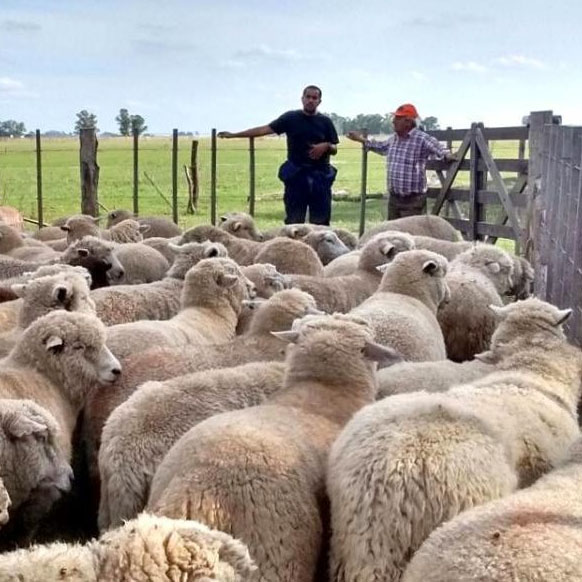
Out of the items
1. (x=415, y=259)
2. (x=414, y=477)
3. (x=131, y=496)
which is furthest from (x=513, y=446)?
(x=415, y=259)

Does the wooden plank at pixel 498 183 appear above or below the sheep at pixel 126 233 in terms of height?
above

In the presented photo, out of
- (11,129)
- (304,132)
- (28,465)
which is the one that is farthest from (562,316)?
(11,129)

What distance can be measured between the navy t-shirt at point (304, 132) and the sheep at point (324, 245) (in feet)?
8.40

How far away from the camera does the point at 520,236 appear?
1057cm

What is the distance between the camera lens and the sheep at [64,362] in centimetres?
489

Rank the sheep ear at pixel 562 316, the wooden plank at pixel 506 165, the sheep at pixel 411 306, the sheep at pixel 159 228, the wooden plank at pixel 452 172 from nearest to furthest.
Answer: the sheep ear at pixel 562 316, the sheep at pixel 411 306, the wooden plank at pixel 506 165, the sheep at pixel 159 228, the wooden plank at pixel 452 172

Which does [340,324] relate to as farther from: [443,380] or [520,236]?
[520,236]

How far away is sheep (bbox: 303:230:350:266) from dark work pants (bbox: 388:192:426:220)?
9.10 feet

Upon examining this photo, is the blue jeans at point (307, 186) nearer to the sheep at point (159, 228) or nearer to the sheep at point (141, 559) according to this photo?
the sheep at point (159, 228)

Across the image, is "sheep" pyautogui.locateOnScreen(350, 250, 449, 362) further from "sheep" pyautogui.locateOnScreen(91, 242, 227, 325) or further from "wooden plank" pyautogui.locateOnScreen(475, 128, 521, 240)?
"wooden plank" pyautogui.locateOnScreen(475, 128, 521, 240)

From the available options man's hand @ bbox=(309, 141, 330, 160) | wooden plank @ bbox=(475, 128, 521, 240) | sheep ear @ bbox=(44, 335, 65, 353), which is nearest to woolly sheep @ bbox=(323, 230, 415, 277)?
wooden plank @ bbox=(475, 128, 521, 240)

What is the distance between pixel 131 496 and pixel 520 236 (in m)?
7.70

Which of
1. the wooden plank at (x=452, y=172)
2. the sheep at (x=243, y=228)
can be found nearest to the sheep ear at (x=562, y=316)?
the sheep at (x=243, y=228)

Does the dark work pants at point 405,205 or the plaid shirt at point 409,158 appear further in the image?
the dark work pants at point 405,205
